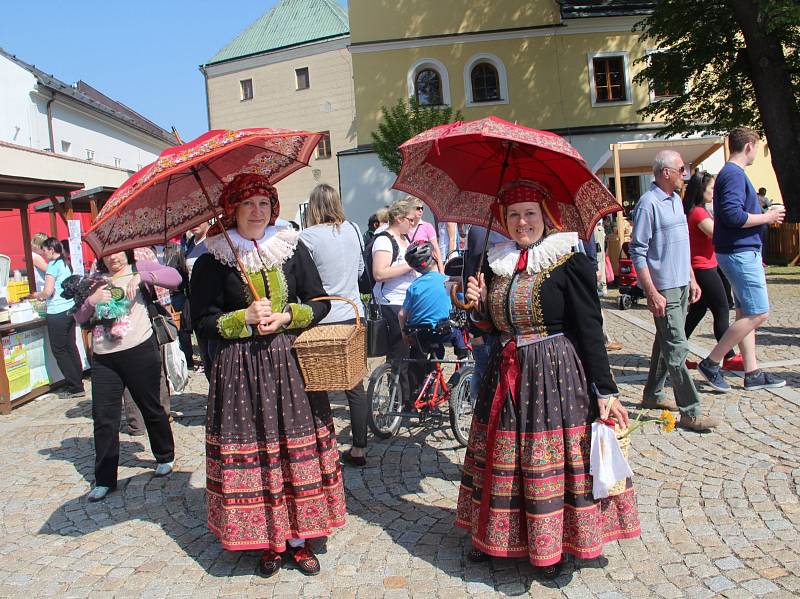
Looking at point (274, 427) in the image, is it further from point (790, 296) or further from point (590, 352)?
point (790, 296)

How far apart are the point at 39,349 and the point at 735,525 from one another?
7841 mm

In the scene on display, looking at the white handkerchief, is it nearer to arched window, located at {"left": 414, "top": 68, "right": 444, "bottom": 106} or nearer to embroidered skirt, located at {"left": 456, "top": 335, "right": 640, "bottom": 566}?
embroidered skirt, located at {"left": 456, "top": 335, "right": 640, "bottom": 566}

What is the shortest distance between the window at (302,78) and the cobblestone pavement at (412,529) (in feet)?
130

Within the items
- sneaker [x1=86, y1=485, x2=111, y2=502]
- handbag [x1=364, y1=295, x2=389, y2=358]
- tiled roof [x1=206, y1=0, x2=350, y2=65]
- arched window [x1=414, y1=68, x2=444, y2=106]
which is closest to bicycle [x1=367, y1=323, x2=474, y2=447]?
handbag [x1=364, y1=295, x2=389, y2=358]

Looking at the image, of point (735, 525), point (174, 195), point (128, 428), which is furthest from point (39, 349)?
point (735, 525)

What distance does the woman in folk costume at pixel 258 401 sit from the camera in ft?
11.9

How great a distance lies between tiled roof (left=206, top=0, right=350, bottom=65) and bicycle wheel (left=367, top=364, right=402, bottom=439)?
4094cm

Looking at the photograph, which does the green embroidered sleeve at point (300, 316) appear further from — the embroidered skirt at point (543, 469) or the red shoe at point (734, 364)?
the red shoe at point (734, 364)

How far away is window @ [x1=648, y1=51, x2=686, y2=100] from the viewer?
72.1 ft

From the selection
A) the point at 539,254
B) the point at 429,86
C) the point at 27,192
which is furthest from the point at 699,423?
the point at 429,86

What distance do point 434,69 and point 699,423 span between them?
2267 cm

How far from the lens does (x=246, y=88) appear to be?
147 feet

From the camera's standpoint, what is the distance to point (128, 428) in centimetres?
664

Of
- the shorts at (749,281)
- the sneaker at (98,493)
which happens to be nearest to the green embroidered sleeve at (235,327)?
the sneaker at (98,493)
